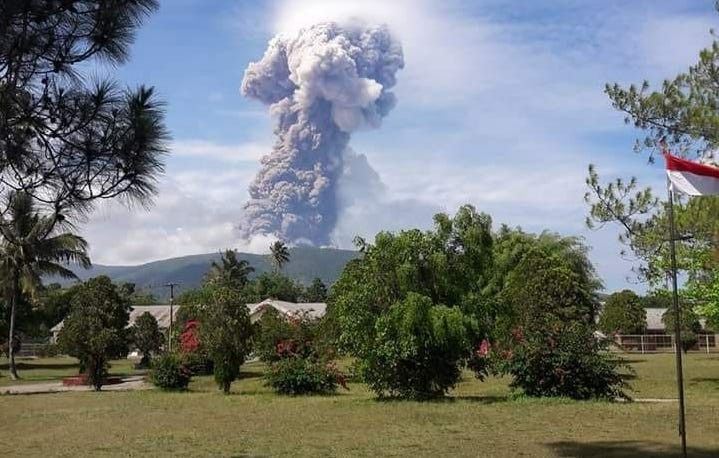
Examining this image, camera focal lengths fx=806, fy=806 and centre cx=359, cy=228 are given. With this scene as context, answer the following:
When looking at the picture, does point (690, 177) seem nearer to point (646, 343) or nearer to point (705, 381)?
point (705, 381)

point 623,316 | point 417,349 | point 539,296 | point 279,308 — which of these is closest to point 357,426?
point 417,349

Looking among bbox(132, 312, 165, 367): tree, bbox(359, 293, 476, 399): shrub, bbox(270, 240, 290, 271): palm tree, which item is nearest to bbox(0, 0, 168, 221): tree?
bbox(359, 293, 476, 399): shrub

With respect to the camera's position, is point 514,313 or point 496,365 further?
point 514,313

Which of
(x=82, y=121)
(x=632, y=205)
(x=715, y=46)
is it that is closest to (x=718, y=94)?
(x=715, y=46)

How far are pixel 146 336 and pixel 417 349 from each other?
32.0 metres

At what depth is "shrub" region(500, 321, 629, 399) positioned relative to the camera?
19.6 m

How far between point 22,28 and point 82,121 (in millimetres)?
1014

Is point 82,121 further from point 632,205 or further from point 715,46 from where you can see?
point 632,205

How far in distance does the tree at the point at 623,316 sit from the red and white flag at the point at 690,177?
49630 mm

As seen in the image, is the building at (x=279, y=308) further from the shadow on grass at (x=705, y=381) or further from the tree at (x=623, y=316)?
the tree at (x=623, y=316)

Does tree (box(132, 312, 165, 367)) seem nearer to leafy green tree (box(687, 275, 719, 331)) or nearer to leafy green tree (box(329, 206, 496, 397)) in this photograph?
leafy green tree (box(329, 206, 496, 397))

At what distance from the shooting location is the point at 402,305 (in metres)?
20.7

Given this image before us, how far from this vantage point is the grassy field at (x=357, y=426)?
1258cm

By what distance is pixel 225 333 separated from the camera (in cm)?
2559
